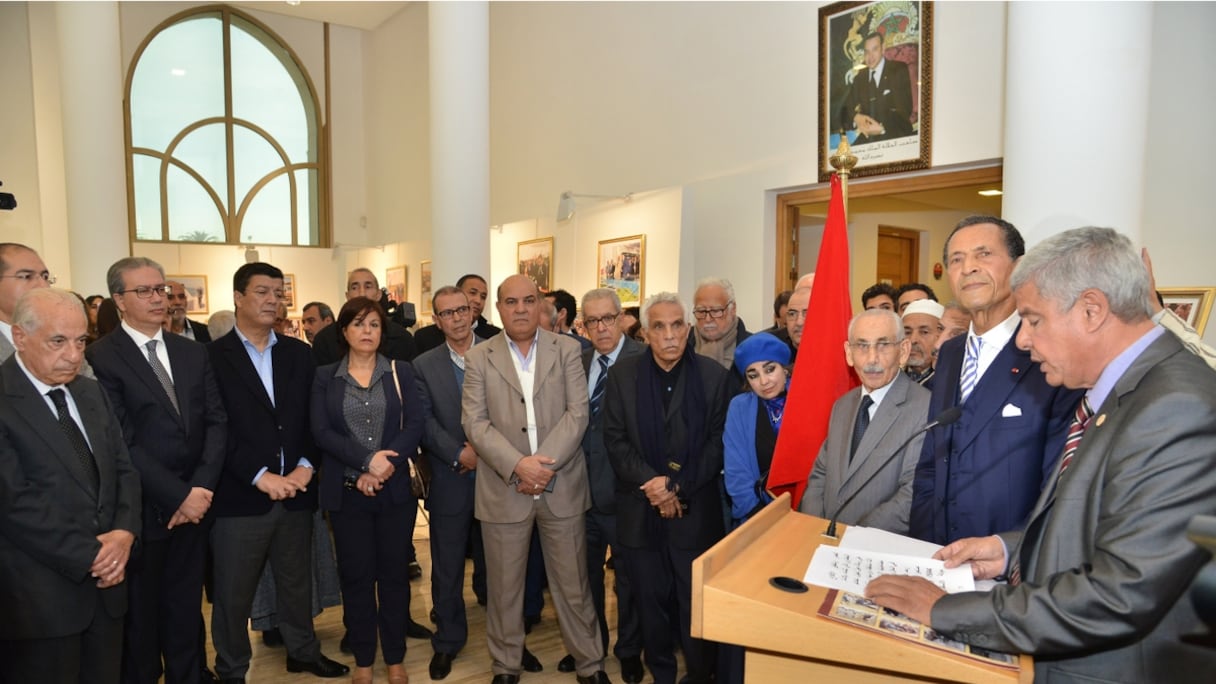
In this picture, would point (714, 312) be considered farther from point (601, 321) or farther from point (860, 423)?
point (860, 423)

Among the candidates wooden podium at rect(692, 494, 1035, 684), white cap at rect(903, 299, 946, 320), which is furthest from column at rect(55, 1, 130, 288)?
wooden podium at rect(692, 494, 1035, 684)

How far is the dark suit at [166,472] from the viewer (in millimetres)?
2756

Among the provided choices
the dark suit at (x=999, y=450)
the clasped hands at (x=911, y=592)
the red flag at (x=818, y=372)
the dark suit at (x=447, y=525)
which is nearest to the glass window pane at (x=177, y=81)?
the dark suit at (x=447, y=525)

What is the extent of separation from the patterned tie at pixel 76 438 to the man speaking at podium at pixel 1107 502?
→ 2367mm

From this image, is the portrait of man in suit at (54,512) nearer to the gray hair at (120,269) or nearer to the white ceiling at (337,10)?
the gray hair at (120,269)

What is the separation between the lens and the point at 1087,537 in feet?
4.31

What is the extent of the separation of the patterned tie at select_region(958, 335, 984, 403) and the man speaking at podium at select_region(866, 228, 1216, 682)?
0.56 metres

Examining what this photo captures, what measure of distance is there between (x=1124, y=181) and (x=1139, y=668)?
9.85ft

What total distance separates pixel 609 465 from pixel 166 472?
5.82ft

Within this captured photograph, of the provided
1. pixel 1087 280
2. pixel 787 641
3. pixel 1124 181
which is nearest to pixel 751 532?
pixel 787 641

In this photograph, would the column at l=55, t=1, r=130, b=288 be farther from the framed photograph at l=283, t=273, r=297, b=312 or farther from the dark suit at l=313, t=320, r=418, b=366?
the dark suit at l=313, t=320, r=418, b=366

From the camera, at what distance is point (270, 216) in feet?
40.5

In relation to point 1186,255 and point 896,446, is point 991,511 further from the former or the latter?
point 1186,255

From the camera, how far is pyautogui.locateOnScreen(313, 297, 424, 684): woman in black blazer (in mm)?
3111
